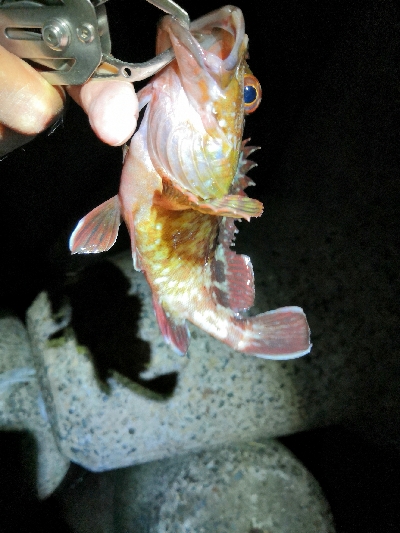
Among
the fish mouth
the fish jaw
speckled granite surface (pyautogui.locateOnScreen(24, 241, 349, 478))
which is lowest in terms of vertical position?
speckled granite surface (pyautogui.locateOnScreen(24, 241, 349, 478))

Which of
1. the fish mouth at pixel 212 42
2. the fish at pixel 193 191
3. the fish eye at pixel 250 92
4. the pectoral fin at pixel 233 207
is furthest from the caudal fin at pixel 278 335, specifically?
the fish mouth at pixel 212 42

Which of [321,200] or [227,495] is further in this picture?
[321,200]

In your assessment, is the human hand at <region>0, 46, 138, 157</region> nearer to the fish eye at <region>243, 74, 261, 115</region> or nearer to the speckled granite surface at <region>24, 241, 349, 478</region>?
the fish eye at <region>243, 74, 261, 115</region>

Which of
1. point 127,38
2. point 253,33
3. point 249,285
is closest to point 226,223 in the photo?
point 249,285

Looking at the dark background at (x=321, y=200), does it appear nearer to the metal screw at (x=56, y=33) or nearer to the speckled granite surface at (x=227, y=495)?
the speckled granite surface at (x=227, y=495)

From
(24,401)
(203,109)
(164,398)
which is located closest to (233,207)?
(203,109)

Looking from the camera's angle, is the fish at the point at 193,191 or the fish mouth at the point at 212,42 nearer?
the fish mouth at the point at 212,42

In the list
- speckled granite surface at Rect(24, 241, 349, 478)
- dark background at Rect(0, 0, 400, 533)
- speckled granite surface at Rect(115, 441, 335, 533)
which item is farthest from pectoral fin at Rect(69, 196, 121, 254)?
speckled granite surface at Rect(115, 441, 335, 533)

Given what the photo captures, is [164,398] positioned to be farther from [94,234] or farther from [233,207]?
[233,207]
